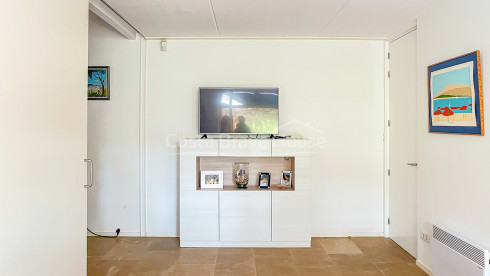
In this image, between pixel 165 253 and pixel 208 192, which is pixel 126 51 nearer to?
pixel 208 192

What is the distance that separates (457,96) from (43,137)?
10.2 ft

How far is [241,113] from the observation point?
3.42 meters

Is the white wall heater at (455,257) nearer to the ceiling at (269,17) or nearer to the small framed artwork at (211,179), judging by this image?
the ceiling at (269,17)

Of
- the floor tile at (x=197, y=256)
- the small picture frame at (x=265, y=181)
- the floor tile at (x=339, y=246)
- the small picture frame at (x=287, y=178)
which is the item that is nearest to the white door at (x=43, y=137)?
the floor tile at (x=197, y=256)

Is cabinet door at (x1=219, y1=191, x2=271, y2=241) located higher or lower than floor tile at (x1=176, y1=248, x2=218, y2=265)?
higher

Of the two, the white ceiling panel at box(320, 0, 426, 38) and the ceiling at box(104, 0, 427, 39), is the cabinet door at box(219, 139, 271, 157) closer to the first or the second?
the ceiling at box(104, 0, 427, 39)

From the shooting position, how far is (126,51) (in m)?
3.49

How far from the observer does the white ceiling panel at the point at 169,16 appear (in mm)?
2555

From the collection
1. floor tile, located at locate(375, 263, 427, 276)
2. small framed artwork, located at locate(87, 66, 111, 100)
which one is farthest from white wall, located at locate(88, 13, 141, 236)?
floor tile, located at locate(375, 263, 427, 276)

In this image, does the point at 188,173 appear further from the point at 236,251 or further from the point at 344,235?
the point at 344,235

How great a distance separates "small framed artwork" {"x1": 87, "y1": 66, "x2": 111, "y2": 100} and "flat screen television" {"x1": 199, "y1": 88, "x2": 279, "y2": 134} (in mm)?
1258

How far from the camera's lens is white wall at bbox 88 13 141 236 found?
349cm

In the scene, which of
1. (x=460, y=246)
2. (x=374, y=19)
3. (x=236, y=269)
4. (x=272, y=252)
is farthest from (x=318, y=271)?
(x=374, y=19)

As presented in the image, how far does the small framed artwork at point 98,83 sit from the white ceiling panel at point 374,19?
2849mm
